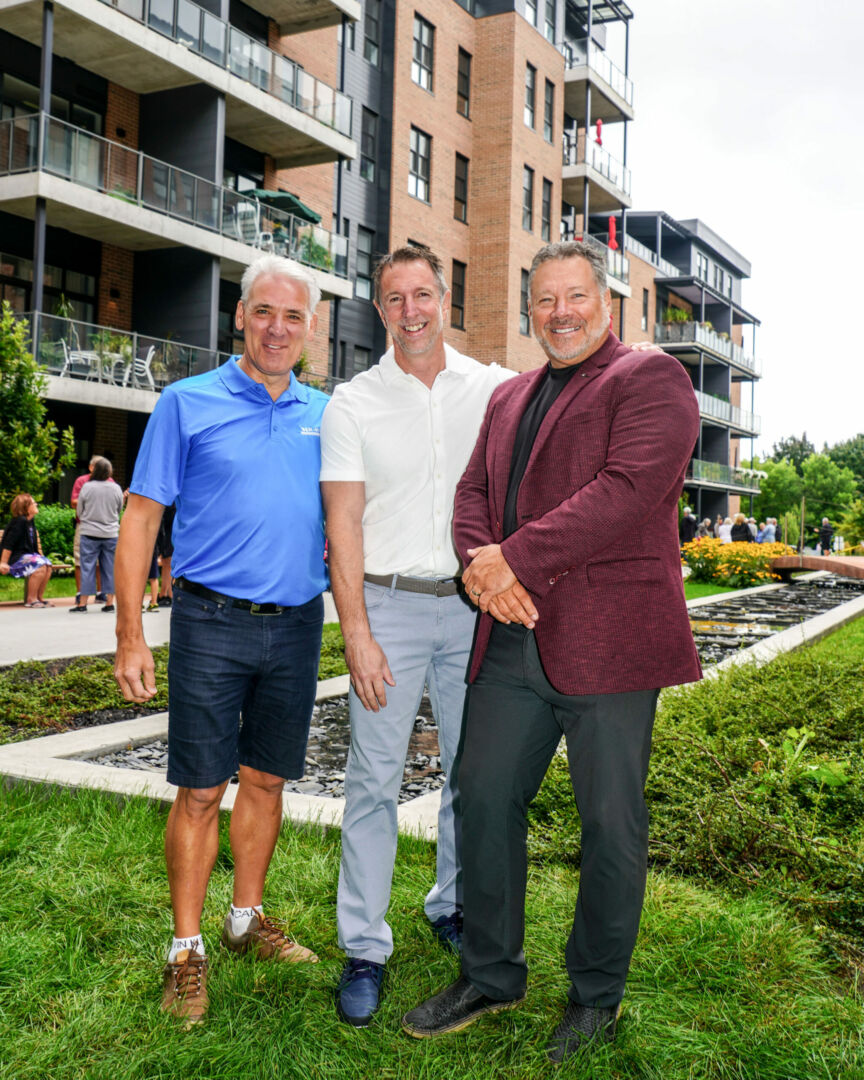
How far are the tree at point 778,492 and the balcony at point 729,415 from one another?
19.3 metres

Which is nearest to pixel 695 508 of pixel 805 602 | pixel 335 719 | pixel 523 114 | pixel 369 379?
pixel 523 114

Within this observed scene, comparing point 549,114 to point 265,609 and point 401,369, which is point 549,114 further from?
point 265,609

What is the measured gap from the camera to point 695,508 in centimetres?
5047

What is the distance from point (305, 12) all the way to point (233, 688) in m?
23.7

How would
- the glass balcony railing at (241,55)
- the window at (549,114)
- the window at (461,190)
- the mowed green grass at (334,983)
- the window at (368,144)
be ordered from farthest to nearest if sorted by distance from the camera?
the window at (549,114), the window at (461,190), the window at (368,144), the glass balcony railing at (241,55), the mowed green grass at (334,983)

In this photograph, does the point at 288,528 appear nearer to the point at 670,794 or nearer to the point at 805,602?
the point at 670,794

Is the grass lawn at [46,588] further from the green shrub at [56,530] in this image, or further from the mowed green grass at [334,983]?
the mowed green grass at [334,983]

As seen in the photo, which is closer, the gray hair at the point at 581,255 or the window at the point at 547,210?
the gray hair at the point at 581,255

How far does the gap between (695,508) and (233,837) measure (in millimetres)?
49316

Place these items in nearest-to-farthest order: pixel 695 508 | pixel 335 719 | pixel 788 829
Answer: pixel 788 829 → pixel 335 719 → pixel 695 508

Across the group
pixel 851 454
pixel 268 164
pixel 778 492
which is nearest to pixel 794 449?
pixel 851 454

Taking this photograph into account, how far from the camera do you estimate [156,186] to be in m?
19.0

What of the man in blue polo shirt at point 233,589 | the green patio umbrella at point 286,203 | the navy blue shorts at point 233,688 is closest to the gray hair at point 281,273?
the man in blue polo shirt at point 233,589

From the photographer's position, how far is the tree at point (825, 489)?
265 ft
